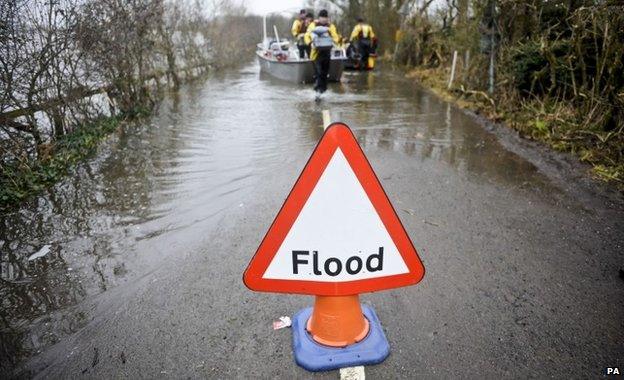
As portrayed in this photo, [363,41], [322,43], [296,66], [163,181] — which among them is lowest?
[163,181]

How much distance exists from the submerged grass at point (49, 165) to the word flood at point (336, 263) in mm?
4163

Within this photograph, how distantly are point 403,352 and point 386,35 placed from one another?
2505 cm

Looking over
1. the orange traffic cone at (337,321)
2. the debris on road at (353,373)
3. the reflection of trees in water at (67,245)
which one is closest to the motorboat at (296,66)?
the reflection of trees in water at (67,245)

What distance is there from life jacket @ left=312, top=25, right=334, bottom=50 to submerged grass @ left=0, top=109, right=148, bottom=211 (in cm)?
580

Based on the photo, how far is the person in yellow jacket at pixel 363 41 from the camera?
17.7 metres

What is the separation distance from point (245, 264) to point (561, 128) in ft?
18.5

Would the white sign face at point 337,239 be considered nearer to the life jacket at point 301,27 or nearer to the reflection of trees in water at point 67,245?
the reflection of trees in water at point 67,245

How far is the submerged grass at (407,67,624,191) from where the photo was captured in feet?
17.1

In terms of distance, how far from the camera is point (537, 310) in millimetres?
2838

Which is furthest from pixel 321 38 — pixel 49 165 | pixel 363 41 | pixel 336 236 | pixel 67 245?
pixel 336 236

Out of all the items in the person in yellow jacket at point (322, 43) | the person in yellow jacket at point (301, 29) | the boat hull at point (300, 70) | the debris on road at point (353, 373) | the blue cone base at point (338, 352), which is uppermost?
the person in yellow jacket at point (301, 29)

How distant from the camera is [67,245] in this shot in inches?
152

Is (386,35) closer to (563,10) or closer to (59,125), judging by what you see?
(563,10)

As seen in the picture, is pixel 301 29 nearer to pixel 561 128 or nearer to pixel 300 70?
pixel 300 70
